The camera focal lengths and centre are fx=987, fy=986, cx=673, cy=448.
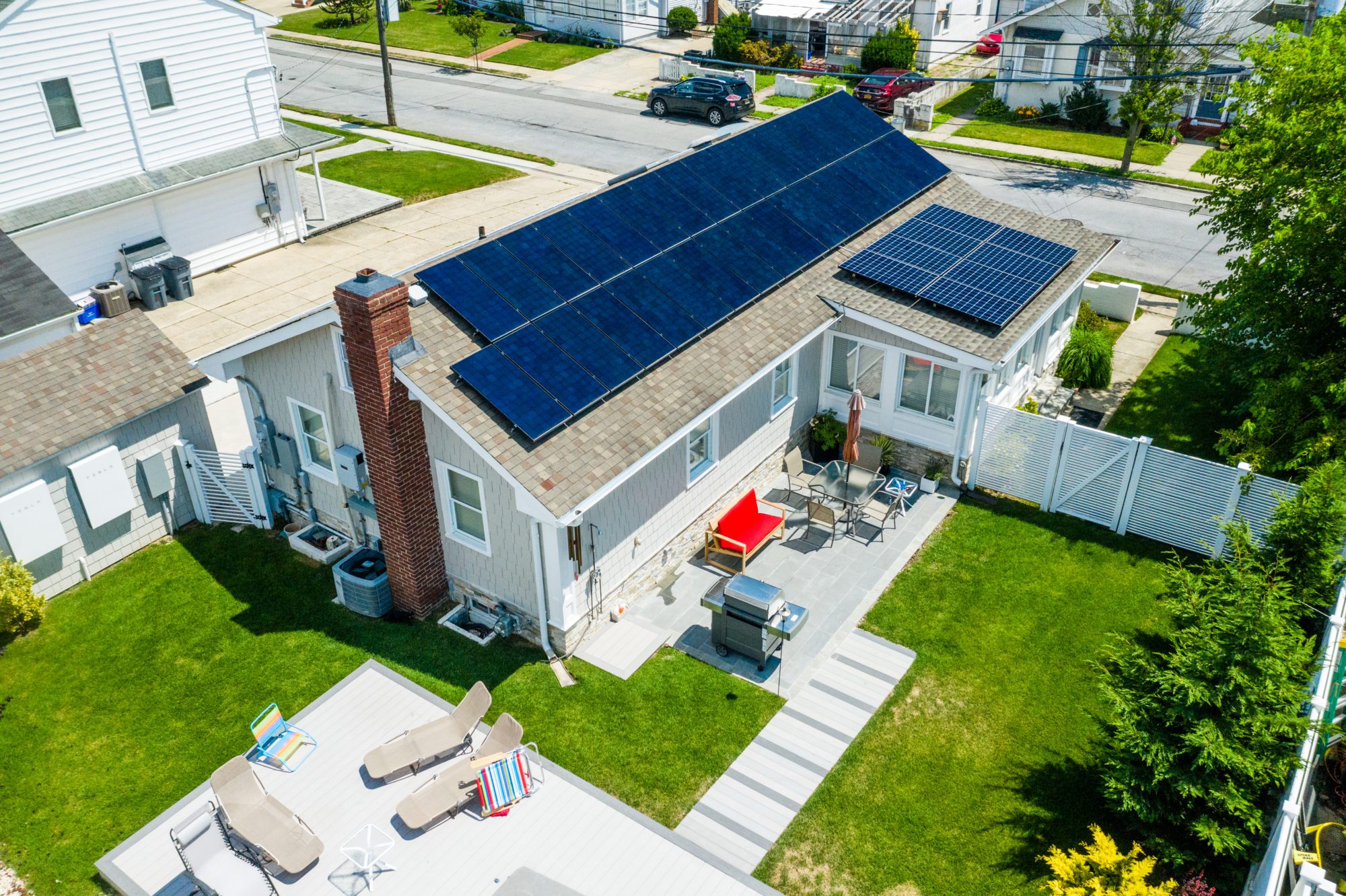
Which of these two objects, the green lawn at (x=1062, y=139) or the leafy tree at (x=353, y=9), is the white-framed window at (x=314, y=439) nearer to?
the green lawn at (x=1062, y=139)

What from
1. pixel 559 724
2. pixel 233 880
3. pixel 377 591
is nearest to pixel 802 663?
pixel 559 724

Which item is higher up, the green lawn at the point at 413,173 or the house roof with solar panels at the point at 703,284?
the house roof with solar panels at the point at 703,284

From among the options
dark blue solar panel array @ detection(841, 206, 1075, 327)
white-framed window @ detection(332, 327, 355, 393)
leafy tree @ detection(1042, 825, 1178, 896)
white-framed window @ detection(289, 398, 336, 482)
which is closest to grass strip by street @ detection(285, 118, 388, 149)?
white-framed window @ detection(289, 398, 336, 482)

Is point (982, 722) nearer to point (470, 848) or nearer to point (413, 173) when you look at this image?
point (470, 848)

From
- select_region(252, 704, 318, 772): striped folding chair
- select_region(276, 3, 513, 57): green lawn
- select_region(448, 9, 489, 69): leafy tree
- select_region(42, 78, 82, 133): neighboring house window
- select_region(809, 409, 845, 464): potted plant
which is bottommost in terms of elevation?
select_region(252, 704, 318, 772): striped folding chair

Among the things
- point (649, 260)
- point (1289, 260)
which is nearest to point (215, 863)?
point (649, 260)

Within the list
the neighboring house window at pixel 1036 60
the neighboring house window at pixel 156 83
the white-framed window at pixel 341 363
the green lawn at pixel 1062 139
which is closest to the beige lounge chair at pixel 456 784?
the white-framed window at pixel 341 363

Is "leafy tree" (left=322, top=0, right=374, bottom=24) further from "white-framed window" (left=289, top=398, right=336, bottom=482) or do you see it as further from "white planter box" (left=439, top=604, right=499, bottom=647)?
"white planter box" (left=439, top=604, right=499, bottom=647)
